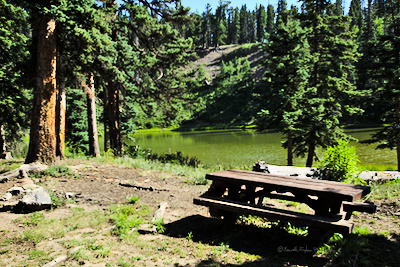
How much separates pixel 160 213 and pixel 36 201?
270 centimetres

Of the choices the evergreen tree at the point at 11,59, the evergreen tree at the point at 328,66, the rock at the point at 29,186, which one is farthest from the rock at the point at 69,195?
the evergreen tree at the point at 328,66

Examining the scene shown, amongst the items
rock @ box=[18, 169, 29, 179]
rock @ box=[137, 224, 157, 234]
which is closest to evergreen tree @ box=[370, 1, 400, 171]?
rock @ box=[137, 224, 157, 234]

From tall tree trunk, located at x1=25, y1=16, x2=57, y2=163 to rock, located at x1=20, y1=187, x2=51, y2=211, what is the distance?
130 inches

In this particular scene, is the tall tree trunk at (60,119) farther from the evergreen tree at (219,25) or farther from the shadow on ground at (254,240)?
the evergreen tree at (219,25)

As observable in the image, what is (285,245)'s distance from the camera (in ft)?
14.7

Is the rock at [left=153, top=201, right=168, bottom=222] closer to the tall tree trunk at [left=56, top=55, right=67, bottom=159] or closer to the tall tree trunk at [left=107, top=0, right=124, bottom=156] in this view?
the tall tree trunk at [left=56, top=55, right=67, bottom=159]

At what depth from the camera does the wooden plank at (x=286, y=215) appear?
3881mm

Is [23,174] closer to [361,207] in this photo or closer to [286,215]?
[286,215]

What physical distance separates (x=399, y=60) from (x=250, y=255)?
1767cm

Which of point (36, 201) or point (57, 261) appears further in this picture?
point (36, 201)

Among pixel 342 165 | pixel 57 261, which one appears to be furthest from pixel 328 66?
pixel 57 261

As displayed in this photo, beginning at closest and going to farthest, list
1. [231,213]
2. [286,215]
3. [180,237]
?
[286,215]
[180,237]
[231,213]

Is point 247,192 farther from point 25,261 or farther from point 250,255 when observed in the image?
point 25,261

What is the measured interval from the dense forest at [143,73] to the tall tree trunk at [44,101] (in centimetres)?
3
